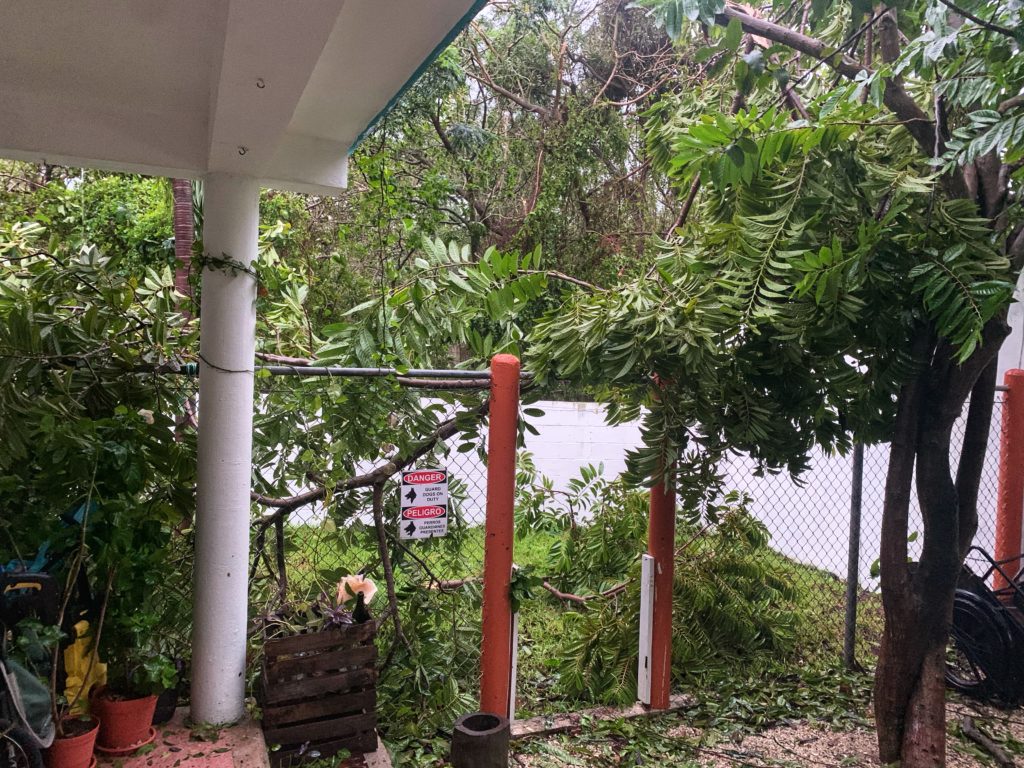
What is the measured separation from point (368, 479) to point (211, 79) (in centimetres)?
167

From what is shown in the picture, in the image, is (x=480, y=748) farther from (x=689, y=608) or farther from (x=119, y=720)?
(x=689, y=608)

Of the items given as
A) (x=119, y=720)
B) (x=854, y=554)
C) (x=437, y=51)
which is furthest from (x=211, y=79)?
(x=854, y=554)

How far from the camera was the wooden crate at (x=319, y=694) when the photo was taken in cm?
257

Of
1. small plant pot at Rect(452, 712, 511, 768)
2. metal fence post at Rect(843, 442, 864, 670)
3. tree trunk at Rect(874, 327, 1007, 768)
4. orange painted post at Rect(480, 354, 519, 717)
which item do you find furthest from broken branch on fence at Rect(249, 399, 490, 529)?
Answer: metal fence post at Rect(843, 442, 864, 670)

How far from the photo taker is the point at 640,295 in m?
2.80

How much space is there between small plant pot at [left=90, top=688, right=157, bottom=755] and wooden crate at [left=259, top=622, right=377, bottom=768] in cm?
40

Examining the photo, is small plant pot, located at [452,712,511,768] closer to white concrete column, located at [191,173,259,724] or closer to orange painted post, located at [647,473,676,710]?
white concrete column, located at [191,173,259,724]

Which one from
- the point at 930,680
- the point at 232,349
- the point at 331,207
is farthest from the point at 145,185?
the point at 930,680

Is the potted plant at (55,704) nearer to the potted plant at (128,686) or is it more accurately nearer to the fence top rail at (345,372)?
the potted plant at (128,686)

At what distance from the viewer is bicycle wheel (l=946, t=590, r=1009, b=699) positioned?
3.66 metres

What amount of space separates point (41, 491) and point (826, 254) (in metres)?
2.73

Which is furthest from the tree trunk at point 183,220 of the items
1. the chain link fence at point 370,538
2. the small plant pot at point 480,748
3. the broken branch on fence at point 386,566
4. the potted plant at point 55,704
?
the small plant pot at point 480,748

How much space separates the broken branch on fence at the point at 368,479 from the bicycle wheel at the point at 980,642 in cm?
270

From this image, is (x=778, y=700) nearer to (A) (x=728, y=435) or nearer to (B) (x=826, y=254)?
(A) (x=728, y=435)
